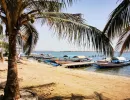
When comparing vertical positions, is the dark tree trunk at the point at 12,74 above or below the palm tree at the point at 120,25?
below

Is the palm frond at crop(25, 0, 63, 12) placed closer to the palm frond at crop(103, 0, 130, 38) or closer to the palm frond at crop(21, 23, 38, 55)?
the palm frond at crop(103, 0, 130, 38)

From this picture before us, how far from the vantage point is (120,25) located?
28.3 feet

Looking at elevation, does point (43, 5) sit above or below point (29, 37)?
above

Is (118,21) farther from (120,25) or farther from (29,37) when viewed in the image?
(29,37)

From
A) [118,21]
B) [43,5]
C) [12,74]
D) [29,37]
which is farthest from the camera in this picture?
[29,37]

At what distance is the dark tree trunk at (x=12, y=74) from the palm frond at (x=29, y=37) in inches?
158

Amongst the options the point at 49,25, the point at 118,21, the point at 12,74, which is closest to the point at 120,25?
the point at 118,21

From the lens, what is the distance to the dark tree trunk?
7.46 m

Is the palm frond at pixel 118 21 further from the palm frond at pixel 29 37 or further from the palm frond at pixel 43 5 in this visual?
the palm frond at pixel 29 37

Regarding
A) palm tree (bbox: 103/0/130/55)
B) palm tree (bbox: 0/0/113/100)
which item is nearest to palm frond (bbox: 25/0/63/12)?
palm tree (bbox: 0/0/113/100)

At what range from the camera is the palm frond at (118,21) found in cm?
832

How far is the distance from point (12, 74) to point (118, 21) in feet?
13.6

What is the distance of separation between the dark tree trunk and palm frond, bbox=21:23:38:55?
4010 mm

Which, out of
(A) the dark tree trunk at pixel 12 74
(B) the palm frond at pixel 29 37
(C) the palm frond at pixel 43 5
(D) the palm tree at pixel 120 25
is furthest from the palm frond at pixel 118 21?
(B) the palm frond at pixel 29 37
